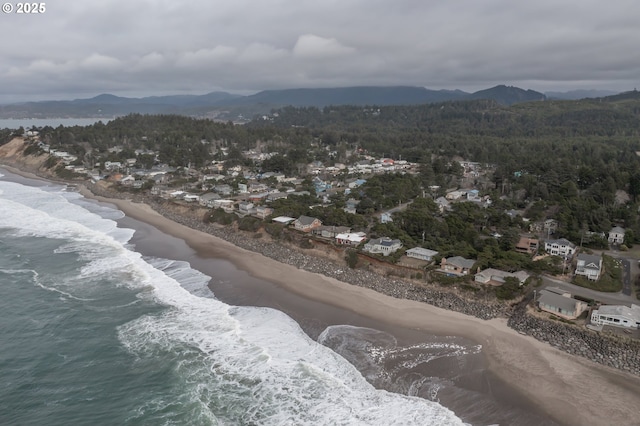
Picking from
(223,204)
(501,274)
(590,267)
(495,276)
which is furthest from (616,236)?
(223,204)

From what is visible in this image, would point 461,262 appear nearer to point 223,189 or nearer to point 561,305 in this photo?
point 561,305

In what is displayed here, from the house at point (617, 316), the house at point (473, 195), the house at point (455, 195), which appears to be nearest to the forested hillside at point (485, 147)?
the house at point (455, 195)

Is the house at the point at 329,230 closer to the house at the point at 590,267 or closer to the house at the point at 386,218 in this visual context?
the house at the point at 386,218

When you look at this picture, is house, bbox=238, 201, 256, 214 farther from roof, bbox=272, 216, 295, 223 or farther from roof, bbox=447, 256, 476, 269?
roof, bbox=447, 256, 476, 269

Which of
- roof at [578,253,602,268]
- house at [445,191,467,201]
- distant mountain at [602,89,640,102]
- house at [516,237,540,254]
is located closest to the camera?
roof at [578,253,602,268]

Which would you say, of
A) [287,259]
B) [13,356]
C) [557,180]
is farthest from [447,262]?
[557,180]

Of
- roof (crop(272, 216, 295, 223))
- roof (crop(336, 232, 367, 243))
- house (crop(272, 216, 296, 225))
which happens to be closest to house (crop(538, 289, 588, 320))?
roof (crop(336, 232, 367, 243))
